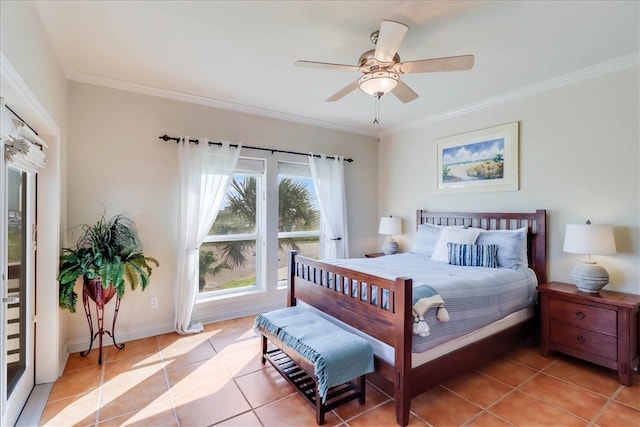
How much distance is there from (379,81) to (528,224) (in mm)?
2344

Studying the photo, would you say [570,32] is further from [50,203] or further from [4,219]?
[50,203]

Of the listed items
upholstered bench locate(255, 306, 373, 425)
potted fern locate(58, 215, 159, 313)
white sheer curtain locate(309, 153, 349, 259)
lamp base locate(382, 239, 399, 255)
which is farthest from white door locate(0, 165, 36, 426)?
lamp base locate(382, 239, 399, 255)

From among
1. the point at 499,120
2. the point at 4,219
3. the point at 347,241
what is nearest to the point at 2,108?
the point at 4,219

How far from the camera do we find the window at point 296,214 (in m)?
4.15

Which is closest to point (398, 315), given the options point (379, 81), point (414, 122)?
point (379, 81)

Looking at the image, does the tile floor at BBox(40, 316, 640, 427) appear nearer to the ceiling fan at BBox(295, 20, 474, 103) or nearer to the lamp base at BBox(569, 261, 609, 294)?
the lamp base at BBox(569, 261, 609, 294)

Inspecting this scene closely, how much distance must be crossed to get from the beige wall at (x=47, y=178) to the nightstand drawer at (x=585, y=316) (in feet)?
13.6

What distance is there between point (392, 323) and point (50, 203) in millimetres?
2677

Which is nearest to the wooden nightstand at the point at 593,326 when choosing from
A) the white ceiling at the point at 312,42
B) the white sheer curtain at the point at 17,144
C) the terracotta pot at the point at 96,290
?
the white ceiling at the point at 312,42

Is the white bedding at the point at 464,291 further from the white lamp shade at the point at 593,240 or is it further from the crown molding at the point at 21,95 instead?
the crown molding at the point at 21,95

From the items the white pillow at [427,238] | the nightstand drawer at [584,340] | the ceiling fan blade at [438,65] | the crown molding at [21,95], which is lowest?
the nightstand drawer at [584,340]

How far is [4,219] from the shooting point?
1675 mm

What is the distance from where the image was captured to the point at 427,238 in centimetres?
385

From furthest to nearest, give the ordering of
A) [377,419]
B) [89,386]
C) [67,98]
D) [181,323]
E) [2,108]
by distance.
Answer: [181,323] → [67,98] → [89,386] → [377,419] → [2,108]
